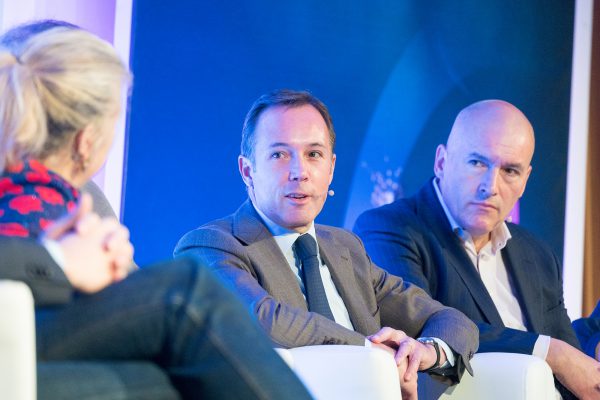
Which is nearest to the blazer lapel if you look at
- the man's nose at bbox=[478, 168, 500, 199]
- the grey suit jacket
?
the grey suit jacket

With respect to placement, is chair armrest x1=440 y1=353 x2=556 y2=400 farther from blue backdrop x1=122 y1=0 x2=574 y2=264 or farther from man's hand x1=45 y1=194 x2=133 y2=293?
blue backdrop x1=122 y1=0 x2=574 y2=264

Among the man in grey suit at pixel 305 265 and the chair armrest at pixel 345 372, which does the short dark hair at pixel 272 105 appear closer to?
the man in grey suit at pixel 305 265

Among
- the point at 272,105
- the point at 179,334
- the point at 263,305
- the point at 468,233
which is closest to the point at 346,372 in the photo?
the point at 263,305

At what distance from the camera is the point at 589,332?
3.79m

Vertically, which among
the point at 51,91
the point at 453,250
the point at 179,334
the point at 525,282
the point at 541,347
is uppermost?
the point at 51,91

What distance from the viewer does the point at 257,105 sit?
3.09 meters

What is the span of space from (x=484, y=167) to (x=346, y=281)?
993 mm

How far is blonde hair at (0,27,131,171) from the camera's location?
1.75 metres

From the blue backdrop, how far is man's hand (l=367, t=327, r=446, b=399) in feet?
5.22

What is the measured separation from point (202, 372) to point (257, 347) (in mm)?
102

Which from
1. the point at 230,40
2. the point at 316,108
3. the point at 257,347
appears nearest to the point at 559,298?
the point at 316,108

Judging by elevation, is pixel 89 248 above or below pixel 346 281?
above

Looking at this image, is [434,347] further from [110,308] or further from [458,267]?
[110,308]

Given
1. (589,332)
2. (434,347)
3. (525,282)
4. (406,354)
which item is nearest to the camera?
(406,354)
